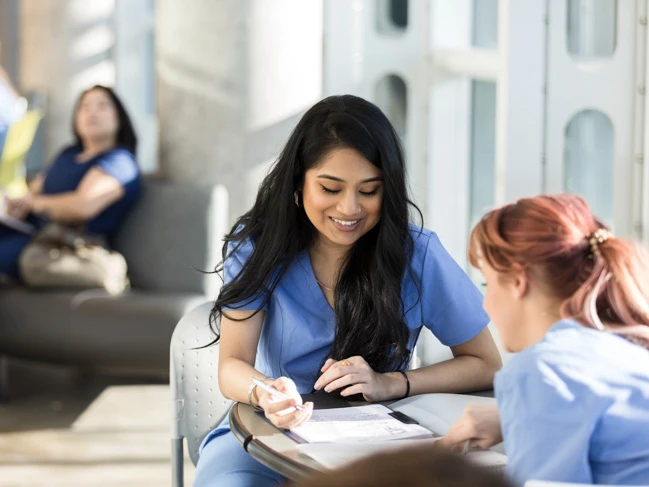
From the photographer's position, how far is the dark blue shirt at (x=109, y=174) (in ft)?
14.8

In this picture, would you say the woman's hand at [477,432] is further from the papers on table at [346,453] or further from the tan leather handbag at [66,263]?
the tan leather handbag at [66,263]

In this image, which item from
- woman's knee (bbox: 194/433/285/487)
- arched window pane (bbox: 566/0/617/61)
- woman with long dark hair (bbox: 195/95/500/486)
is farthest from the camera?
arched window pane (bbox: 566/0/617/61)

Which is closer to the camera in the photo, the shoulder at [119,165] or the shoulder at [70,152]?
the shoulder at [119,165]

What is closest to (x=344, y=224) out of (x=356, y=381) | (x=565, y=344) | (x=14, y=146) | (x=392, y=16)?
(x=356, y=381)

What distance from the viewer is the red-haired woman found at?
1.30m

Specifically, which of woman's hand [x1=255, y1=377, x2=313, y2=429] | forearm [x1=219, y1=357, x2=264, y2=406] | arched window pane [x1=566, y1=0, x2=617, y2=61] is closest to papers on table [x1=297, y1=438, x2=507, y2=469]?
woman's hand [x1=255, y1=377, x2=313, y2=429]

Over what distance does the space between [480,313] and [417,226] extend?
230 mm

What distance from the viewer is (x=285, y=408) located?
172cm

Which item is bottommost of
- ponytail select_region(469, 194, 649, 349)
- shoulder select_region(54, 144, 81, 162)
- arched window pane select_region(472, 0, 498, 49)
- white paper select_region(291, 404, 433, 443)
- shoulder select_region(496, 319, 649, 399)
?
shoulder select_region(54, 144, 81, 162)

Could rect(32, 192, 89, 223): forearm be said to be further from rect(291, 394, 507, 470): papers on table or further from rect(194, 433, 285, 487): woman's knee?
rect(291, 394, 507, 470): papers on table

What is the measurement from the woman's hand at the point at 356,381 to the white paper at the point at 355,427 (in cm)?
7

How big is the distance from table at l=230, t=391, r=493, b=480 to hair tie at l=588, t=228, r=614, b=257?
0.49 metres

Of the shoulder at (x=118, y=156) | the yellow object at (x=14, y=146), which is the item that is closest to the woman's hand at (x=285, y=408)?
the shoulder at (x=118, y=156)

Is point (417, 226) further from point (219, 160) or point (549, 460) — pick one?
point (219, 160)
